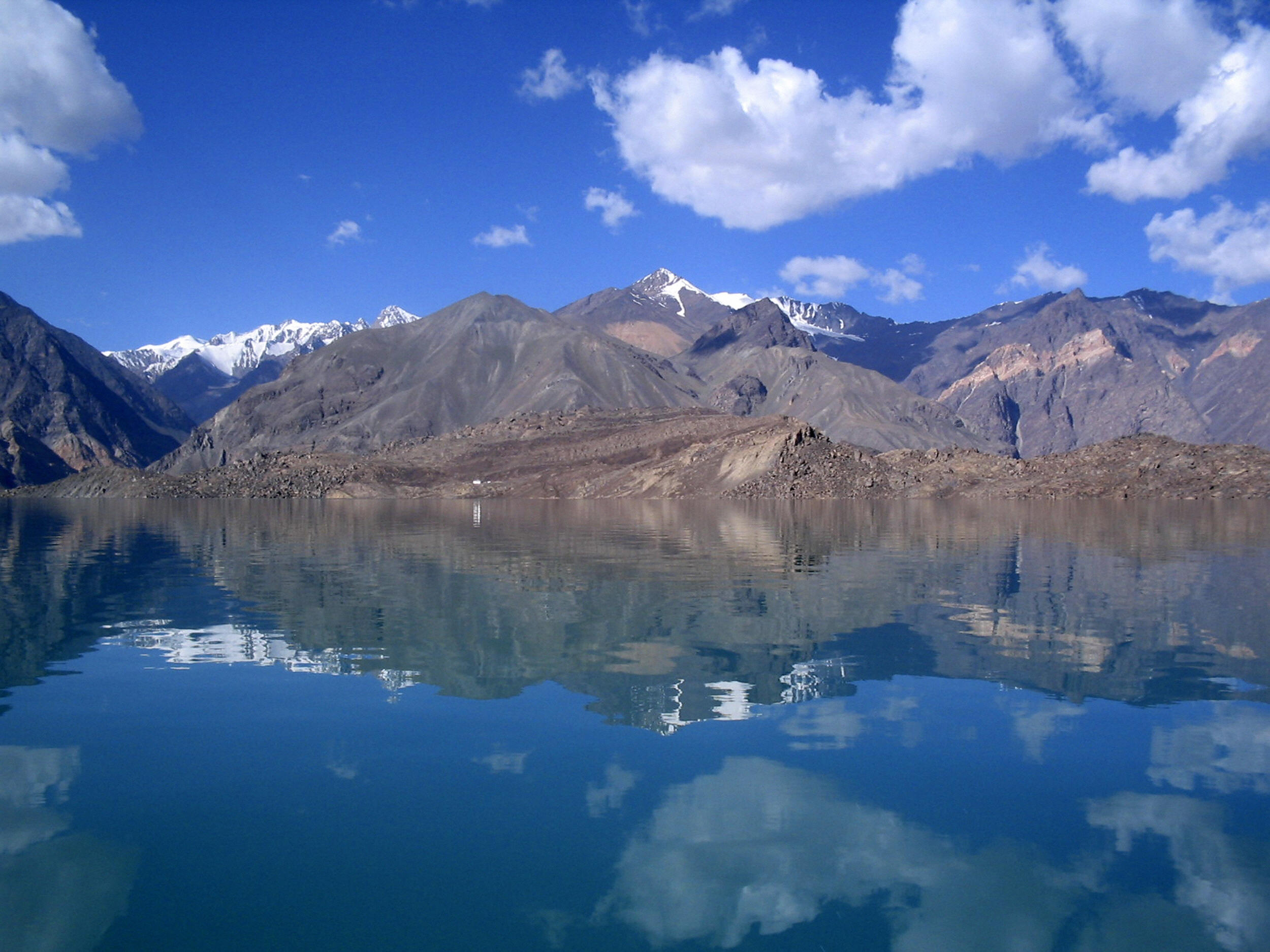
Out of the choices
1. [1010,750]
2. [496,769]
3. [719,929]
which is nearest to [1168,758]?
[1010,750]

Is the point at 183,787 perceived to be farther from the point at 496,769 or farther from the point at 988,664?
the point at 988,664

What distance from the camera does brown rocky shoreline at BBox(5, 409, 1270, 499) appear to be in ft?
391

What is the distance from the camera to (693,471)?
13150cm

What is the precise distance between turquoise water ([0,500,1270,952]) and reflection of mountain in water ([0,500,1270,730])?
17 cm

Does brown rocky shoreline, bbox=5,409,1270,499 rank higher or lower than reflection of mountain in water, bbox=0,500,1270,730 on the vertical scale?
higher

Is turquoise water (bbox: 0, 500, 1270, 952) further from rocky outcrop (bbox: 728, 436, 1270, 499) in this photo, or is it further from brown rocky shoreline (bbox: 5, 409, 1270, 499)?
brown rocky shoreline (bbox: 5, 409, 1270, 499)

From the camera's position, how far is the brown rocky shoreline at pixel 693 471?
391 ft

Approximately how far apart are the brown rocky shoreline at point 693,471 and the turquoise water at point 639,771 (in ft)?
323

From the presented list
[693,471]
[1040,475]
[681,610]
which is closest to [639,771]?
[681,610]

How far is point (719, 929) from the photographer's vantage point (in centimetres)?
807

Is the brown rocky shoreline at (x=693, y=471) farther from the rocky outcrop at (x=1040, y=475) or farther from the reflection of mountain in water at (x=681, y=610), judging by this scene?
the reflection of mountain in water at (x=681, y=610)

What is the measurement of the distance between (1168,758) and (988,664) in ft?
18.2

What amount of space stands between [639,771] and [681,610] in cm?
1249

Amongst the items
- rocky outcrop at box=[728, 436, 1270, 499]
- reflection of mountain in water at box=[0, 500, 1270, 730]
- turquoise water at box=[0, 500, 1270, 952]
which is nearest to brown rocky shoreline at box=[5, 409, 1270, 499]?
rocky outcrop at box=[728, 436, 1270, 499]
